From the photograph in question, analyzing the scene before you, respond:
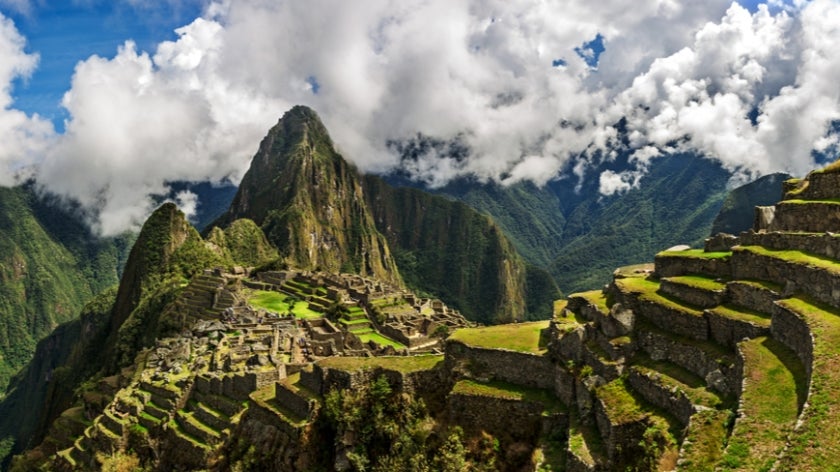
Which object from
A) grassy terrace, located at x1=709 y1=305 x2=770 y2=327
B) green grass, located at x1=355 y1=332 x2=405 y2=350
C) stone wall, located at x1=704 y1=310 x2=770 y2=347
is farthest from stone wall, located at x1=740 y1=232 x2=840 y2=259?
green grass, located at x1=355 y1=332 x2=405 y2=350

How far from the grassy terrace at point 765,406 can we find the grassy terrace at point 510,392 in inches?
256

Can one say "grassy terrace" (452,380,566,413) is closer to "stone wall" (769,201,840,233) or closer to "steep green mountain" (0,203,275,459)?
"stone wall" (769,201,840,233)

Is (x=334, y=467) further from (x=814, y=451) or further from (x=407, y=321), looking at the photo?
(x=407, y=321)

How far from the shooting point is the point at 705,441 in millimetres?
13211

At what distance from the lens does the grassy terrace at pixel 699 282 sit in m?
19.9

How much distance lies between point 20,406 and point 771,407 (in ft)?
627

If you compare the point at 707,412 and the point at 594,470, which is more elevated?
the point at 707,412

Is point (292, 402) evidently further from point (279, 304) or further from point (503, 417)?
point (279, 304)

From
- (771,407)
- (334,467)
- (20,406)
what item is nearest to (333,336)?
(334,467)

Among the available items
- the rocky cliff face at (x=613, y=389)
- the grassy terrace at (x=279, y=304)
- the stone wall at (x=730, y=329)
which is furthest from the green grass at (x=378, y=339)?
the stone wall at (x=730, y=329)

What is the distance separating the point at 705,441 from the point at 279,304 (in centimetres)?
7088

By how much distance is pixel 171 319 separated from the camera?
74250 millimetres

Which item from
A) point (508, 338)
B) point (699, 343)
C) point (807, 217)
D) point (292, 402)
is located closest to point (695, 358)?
point (699, 343)

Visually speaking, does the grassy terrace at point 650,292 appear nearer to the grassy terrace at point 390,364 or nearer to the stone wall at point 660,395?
the stone wall at point 660,395
